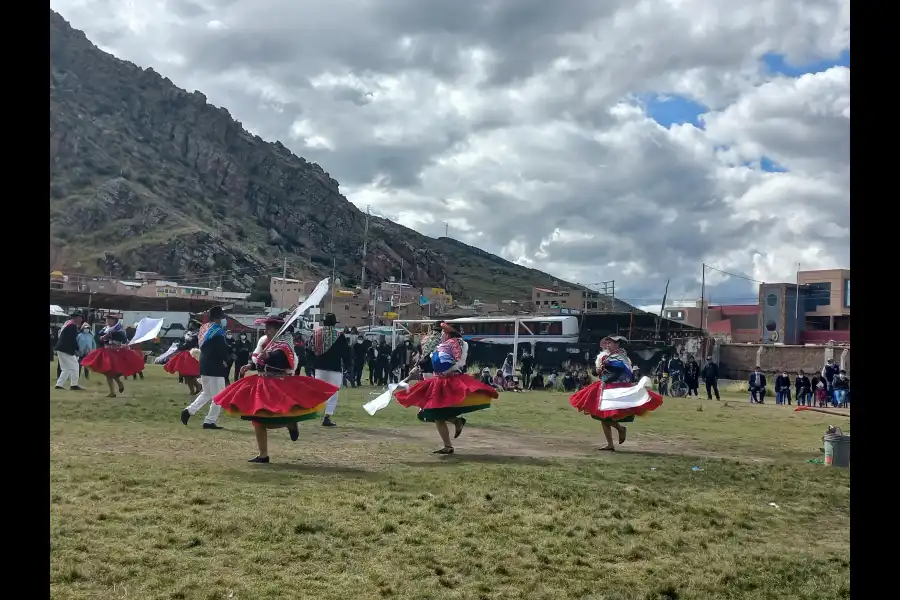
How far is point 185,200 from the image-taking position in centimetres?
2572

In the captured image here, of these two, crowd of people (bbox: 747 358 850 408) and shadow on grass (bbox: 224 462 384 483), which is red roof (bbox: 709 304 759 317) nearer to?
crowd of people (bbox: 747 358 850 408)

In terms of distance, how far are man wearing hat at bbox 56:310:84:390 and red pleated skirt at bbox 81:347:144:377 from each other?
0.81 ft

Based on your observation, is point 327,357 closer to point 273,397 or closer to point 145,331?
point 273,397

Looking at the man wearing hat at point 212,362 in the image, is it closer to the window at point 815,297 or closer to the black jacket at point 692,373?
the black jacket at point 692,373

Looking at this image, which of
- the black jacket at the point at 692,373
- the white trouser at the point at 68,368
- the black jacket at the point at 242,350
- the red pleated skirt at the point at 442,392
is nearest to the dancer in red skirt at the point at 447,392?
the red pleated skirt at the point at 442,392

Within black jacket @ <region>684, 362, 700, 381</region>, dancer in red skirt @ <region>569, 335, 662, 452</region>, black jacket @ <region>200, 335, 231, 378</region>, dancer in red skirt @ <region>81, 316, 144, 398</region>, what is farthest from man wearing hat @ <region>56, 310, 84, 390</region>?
black jacket @ <region>684, 362, 700, 381</region>

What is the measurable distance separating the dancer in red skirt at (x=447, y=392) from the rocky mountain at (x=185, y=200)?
433 cm

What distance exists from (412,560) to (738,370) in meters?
33.3

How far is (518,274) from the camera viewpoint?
11894 cm

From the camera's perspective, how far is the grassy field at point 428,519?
15.6 feet
